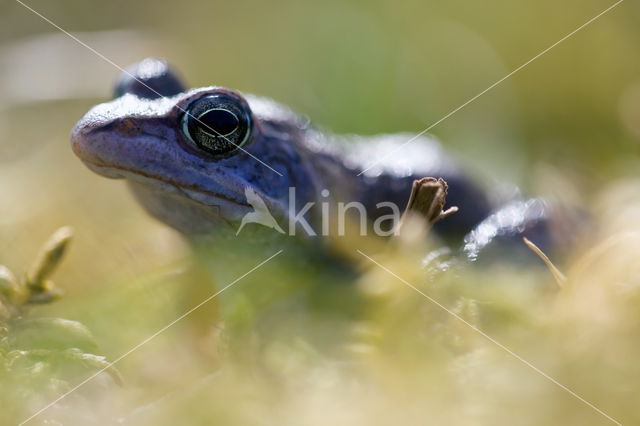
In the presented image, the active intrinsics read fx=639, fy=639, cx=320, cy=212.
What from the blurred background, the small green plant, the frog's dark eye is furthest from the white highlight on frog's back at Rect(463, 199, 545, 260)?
the small green plant

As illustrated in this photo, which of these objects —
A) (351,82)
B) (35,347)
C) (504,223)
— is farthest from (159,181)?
(351,82)

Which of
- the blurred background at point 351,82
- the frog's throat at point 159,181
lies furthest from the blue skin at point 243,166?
the blurred background at point 351,82

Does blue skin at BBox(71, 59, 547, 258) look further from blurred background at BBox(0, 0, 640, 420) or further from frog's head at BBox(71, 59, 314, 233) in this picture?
blurred background at BBox(0, 0, 640, 420)

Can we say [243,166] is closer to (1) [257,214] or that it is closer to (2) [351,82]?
(1) [257,214]

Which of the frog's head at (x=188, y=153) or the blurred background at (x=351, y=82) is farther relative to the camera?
the blurred background at (x=351, y=82)

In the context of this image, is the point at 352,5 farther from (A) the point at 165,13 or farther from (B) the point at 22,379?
(B) the point at 22,379

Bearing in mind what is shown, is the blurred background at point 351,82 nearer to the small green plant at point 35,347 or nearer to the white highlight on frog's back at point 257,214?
the white highlight on frog's back at point 257,214

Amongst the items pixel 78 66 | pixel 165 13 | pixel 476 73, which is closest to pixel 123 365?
pixel 78 66
